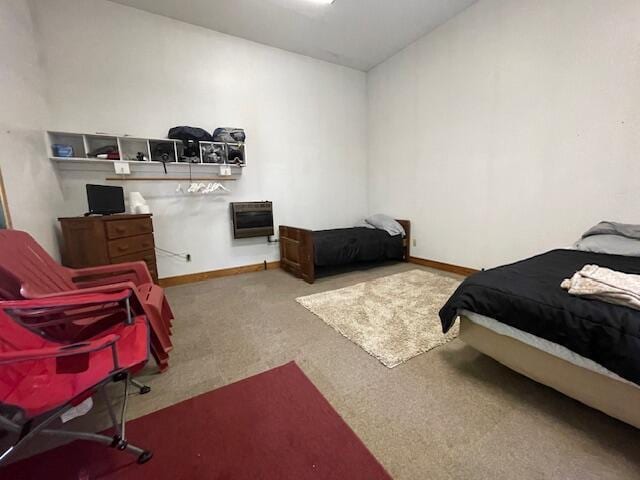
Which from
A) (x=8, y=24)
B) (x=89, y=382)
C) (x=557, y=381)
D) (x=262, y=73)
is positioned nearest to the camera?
(x=89, y=382)

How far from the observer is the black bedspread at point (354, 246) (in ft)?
10.9

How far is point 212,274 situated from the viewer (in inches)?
142

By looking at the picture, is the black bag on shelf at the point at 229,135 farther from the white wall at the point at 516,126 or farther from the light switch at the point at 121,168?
the white wall at the point at 516,126

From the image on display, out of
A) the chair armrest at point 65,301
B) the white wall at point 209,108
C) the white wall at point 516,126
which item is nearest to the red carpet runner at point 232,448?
the chair armrest at point 65,301

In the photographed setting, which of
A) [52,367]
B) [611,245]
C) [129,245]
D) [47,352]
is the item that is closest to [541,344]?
[611,245]

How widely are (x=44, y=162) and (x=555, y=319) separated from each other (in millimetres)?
4022

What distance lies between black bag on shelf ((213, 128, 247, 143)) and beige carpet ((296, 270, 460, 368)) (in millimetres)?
2240

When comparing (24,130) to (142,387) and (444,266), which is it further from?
(444,266)

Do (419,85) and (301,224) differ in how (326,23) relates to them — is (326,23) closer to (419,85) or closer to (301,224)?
(419,85)

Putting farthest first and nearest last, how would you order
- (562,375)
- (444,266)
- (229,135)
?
(444,266), (229,135), (562,375)

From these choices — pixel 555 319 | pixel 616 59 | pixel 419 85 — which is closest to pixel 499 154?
pixel 616 59

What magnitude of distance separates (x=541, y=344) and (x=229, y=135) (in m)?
3.58

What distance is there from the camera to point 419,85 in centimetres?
369

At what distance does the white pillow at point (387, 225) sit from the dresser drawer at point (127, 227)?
308cm
